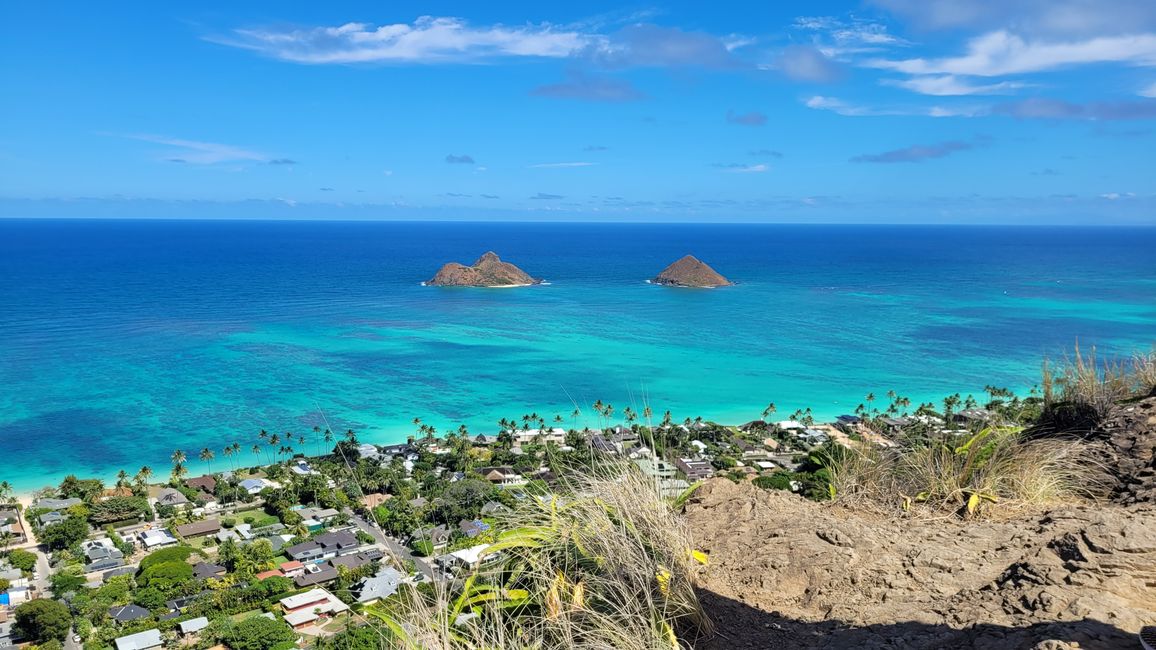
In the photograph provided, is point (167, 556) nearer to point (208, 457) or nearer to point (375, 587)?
point (375, 587)

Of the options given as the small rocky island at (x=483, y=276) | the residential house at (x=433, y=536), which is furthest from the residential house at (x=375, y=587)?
the small rocky island at (x=483, y=276)

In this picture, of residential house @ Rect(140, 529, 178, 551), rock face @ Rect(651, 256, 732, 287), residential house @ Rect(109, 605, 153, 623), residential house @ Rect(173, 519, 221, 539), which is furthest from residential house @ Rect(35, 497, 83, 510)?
→ rock face @ Rect(651, 256, 732, 287)

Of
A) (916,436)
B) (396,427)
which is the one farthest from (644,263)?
(916,436)

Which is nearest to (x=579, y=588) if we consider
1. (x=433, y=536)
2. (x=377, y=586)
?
(x=433, y=536)

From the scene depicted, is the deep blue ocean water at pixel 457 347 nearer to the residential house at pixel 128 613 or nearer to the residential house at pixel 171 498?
the residential house at pixel 171 498

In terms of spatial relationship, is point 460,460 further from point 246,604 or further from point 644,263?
point 644,263
